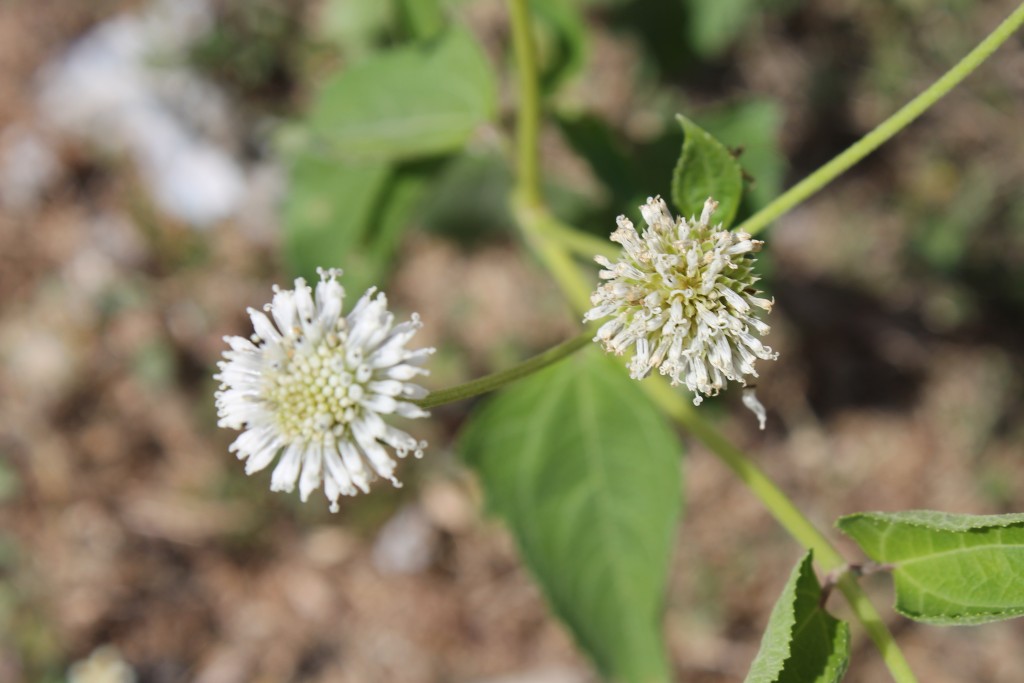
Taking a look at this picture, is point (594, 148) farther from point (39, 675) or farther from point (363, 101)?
point (39, 675)

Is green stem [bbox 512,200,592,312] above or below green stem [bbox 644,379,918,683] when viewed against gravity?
above

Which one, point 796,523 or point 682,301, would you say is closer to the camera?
point 682,301

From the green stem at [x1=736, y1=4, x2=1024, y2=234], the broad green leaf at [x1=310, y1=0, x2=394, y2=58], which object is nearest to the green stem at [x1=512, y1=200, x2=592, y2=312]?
the green stem at [x1=736, y1=4, x2=1024, y2=234]

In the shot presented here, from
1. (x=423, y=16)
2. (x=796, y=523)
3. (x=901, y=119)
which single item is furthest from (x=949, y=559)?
(x=423, y=16)

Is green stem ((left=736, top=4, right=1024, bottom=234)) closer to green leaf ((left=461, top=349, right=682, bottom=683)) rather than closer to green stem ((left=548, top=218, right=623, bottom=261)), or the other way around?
green stem ((left=548, top=218, right=623, bottom=261))

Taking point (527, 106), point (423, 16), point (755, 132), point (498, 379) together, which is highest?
point (423, 16)

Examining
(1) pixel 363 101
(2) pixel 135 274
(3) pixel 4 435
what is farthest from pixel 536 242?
(3) pixel 4 435

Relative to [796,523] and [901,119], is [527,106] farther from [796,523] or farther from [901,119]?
[796,523]
